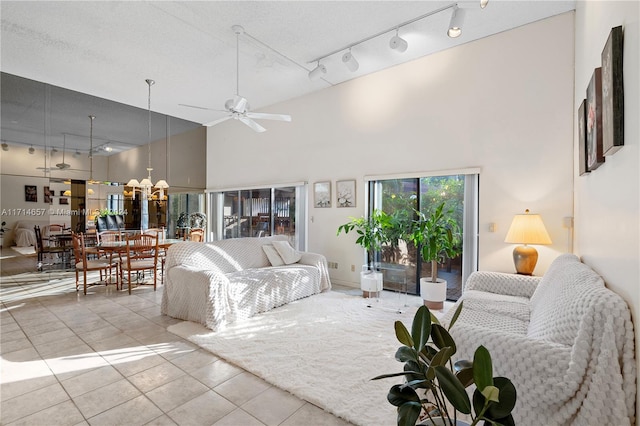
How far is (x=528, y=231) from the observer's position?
341cm

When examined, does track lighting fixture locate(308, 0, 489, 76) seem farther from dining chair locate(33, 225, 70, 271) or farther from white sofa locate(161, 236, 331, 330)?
dining chair locate(33, 225, 70, 271)

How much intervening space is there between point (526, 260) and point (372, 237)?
1.98 metres

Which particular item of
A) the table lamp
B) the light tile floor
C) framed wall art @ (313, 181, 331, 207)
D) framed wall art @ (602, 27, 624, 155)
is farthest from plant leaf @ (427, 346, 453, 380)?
framed wall art @ (313, 181, 331, 207)

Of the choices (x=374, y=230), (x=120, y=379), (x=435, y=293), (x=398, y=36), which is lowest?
(x=120, y=379)

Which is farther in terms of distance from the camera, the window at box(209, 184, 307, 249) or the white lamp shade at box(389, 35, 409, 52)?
the window at box(209, 184, 307, 249)

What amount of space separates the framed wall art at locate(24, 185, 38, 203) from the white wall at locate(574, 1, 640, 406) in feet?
26.6

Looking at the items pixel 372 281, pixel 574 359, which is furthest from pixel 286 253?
pixel 574 359

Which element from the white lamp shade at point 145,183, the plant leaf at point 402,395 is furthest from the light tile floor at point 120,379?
the white lamp shade at point 145,183

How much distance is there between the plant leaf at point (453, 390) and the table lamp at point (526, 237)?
10.5 feet

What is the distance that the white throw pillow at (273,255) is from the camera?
4740 millimetres

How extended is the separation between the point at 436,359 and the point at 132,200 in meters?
7.76

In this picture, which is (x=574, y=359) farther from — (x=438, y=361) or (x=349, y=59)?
(x=349, y=59)

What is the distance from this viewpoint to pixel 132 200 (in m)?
7.03

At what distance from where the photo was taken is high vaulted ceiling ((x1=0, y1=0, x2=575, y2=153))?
3518mm
